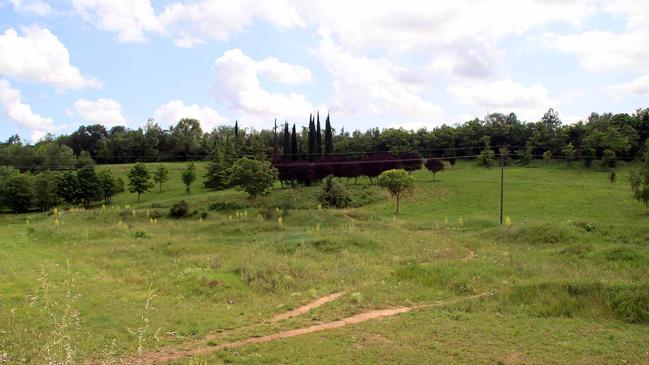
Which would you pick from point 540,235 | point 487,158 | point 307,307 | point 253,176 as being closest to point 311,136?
point 253,176

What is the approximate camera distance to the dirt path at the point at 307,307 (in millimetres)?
15406

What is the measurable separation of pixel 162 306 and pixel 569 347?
1248 centimetres

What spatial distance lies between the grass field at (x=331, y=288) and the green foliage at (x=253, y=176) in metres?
11.7

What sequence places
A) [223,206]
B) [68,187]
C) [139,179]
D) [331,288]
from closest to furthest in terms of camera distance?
[331,288] < [223,206] < [68,187] < [139,179]

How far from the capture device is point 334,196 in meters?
54.5

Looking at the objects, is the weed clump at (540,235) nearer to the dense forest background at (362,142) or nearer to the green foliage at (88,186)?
the dense forest background at (362,142)

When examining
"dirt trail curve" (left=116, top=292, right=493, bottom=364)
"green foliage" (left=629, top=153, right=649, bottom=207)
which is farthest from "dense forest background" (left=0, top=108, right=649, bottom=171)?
"dirt trail curve" (left=116, top=292, right=493, bottom=364)

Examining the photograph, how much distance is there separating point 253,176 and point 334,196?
386 inches

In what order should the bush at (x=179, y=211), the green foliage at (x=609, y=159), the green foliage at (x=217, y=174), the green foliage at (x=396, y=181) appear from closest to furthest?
the bush at (x=179, y=211) → the green foliage at (x=396, y=181) → the green foliage at (x=609, y=159) → the green foliage at (x=217, y=174)

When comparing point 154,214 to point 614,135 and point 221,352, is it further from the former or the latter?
point 614,135

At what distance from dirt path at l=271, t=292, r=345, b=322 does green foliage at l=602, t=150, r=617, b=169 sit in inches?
2721

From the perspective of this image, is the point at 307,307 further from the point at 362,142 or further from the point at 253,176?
the point at 362,142

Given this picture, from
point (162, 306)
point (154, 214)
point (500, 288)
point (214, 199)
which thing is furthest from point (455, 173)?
point (162, 306)

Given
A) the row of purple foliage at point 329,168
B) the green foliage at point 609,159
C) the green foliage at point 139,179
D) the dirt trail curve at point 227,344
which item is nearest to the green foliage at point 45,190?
the green foliage at point 139,179
